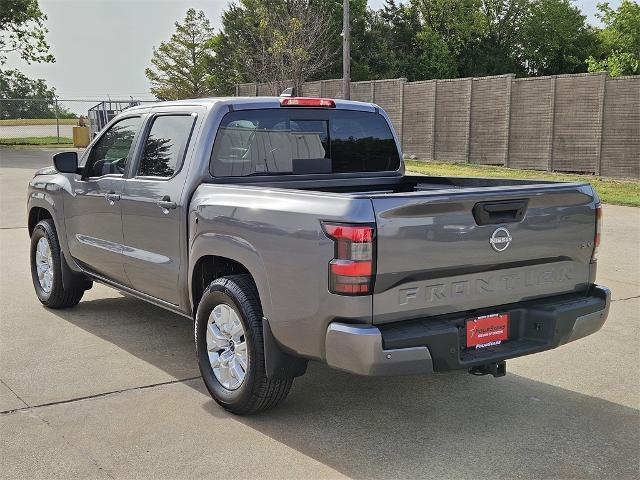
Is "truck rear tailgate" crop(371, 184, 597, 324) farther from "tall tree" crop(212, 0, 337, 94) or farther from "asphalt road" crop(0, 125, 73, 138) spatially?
"asphalt road" crop(0, 125, 73, 138)

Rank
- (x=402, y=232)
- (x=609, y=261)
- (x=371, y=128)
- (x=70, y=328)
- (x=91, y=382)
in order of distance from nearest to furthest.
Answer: (x=402, y=232) → (x=91, y=382) → (x=371, y=128) → (x=70, y=328) → (x=609, y=261)

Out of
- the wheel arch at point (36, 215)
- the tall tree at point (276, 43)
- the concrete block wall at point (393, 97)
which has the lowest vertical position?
the wheel arch at point (36, 215)

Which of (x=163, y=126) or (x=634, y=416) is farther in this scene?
(x=163, y=126)

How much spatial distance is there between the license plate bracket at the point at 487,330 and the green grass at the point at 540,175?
12.3m

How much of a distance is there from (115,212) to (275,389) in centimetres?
220

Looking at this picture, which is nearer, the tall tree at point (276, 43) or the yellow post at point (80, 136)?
the yellow post at point (80, 136)

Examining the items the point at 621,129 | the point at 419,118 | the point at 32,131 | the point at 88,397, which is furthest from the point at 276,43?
the point at 88,397

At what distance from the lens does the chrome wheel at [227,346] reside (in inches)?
177

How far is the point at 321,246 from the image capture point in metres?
3.83

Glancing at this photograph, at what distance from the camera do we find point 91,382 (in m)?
5.10

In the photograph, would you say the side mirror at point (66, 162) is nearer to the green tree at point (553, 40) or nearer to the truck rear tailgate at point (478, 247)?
the truck rear tailgate at point (478, 247)

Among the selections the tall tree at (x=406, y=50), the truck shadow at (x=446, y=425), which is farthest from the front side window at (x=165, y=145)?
the tall tree at (x=406, y=50)

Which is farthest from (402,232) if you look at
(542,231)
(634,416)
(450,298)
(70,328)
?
(70,328)

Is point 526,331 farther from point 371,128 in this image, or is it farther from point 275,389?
point 371,128
